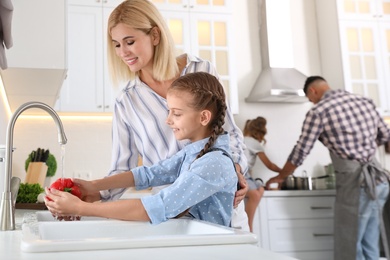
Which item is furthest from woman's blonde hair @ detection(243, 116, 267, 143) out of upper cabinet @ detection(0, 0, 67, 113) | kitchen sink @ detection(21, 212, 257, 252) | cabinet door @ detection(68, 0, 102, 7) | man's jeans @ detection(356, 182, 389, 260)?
kitchen sink @ detection(21, 212, 257, 252)

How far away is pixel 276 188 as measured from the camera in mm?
4062

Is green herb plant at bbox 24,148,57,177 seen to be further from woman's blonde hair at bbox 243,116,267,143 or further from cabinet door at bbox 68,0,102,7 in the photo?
woman's blonde hair at bbox 243,116,267,143

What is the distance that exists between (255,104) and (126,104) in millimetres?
2938

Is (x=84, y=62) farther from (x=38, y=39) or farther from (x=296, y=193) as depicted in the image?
(x=296, y=193)

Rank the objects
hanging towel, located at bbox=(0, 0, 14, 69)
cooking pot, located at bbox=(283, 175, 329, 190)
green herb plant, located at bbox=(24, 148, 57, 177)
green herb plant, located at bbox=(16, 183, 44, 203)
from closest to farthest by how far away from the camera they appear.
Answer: hanging towel, located at bbox=(0, 0, 14, 69) < green herb plant, located at bbox=(16, 183, 44, 203) < green herb plant, located at bbox=(24, 148, 57, 177) < cooking pot, located at bbox=(283, 175, 329, 190)

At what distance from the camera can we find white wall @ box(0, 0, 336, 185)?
155 inches

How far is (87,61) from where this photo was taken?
380 centimetres

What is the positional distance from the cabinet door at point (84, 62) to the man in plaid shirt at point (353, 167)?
1620mm

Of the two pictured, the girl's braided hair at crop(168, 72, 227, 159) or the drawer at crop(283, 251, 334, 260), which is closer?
the girl's braided hair at crop(168, 72, 227, 159)

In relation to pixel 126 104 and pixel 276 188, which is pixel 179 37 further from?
pixel 126 104

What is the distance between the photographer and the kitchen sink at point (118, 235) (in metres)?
0.62

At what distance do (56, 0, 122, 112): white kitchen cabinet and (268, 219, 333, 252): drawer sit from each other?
1577 millimetres

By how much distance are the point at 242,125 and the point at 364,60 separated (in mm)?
1258

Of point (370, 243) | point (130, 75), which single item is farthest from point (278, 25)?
point (130, 75)
